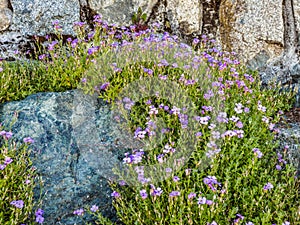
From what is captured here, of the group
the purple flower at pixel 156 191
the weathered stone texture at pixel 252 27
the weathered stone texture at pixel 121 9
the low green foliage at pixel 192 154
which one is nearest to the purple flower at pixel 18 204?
the low green foliage at pixel 192 154

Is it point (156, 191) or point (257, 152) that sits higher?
point (257, 152)

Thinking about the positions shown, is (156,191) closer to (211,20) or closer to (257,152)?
(257,152)

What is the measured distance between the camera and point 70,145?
158 inches

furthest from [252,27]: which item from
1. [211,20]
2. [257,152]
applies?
[257,152]

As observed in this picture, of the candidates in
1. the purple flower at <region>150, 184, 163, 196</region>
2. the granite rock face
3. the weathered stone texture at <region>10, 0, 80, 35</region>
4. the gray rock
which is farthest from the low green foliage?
the gray rock

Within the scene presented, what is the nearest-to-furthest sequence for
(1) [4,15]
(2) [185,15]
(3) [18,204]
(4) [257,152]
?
(3) [18,204]
(4) [257,152]
(1) [4,15]
(2) [185,15]

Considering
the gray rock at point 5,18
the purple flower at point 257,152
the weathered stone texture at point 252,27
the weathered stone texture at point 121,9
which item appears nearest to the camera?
the purple flower at point 257,152

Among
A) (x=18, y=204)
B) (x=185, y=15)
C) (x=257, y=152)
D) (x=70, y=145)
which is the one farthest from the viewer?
(x=185, y=15)

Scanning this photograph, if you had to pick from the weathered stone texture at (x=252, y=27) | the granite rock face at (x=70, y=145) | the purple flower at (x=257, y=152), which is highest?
the weathered stone texture at (x=252, y=27)

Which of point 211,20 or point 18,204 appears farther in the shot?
point 211,20

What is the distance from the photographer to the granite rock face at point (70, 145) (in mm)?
3629

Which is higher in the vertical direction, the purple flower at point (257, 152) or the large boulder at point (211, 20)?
the large boulder at point (211, 20)

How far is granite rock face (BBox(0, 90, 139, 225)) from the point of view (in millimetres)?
3629

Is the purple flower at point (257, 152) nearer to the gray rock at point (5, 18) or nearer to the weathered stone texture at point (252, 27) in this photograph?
the weathered stone texture at point (252, 27)
